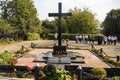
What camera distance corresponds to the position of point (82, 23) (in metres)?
72.7

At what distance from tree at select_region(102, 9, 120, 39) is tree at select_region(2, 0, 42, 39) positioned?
18.4 meters

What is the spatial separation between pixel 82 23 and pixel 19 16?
19612mm

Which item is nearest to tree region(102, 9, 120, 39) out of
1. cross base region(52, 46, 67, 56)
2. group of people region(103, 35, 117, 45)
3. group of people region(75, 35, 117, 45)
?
group of people region(75, 35, 117, 45)

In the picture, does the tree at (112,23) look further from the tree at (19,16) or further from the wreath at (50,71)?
the wreath at (50,71)

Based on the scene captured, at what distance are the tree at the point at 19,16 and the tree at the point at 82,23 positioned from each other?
1452 centimetres

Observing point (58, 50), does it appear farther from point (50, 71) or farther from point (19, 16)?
point (19, 16)

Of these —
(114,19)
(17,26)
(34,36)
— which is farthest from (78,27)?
(17,26)

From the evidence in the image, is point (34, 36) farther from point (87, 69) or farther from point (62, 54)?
point (87, 69)

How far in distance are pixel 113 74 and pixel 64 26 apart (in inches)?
2315

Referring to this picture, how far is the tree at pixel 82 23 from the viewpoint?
238 ft

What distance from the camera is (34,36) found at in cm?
6269

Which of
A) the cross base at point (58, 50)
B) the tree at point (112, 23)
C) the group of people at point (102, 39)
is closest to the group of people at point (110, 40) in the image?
the group of people at point (102, 39)

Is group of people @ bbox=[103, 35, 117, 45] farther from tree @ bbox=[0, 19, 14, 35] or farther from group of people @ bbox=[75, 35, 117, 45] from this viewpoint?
tree @ bbox=[0, 19, 14, 35]

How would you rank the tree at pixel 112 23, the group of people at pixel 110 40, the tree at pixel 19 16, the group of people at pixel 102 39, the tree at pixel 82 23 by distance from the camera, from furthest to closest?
the tree at pixel 82 23, the tree at pixel 112 23, the tree at pixel 19 16, the group of people at pixel 110 40, the group of people at pixel 102 39
